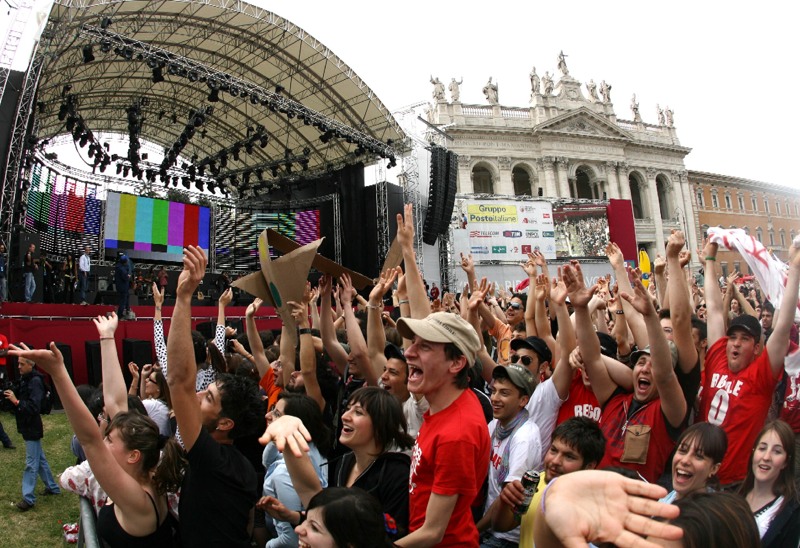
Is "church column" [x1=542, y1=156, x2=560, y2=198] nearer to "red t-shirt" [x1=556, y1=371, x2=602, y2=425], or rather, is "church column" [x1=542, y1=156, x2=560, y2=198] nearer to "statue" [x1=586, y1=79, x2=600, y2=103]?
"statue" [x1=586, y1=79, x2=600, y2=103]

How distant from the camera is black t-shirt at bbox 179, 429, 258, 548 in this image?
2266 millimetres

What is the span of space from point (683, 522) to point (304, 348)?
8.59 feet

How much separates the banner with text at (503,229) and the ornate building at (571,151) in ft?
11.2

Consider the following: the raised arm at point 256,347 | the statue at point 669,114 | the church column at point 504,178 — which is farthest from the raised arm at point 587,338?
the statue at point 669,114

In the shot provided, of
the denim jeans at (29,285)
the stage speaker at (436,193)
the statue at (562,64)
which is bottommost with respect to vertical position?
the denim jeans at (29,285)

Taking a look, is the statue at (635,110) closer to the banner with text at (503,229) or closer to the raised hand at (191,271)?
the banner with text at (503,229)

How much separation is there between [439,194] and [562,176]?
44.9 feet

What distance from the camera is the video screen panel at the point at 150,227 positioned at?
18875mm

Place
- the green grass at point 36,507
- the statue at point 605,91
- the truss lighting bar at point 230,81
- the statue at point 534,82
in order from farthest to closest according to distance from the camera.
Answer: the statue at point 605,91
the statue at point 534,82
the truss lighting bar at point 230,81
the green grass at point 36,507

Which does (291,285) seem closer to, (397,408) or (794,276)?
(397,408)

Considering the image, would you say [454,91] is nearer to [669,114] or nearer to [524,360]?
[669,114]

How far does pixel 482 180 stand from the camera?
3494 cm

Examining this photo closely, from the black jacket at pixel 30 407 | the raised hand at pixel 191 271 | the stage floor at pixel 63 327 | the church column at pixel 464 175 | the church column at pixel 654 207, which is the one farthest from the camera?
the church column at pixel 654 207

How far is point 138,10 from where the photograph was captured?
16.2 metres
